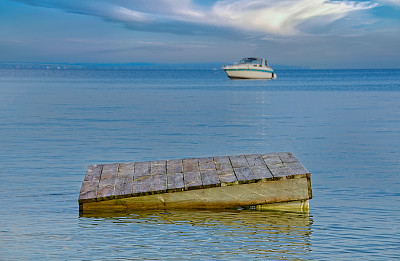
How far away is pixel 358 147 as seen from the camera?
23016 mm

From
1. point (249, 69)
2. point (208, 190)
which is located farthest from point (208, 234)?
point (249, 69)

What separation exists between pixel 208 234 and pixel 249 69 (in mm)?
108790

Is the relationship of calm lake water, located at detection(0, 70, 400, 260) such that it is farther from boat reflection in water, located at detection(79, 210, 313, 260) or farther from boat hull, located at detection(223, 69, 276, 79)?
boat hull, located at detection(223, 69, 276, 79)

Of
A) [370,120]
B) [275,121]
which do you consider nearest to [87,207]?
[275,121]

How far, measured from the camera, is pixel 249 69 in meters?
118

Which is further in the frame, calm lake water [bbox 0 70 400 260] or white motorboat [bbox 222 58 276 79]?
white motorboat [bbox 222 58 276 79]

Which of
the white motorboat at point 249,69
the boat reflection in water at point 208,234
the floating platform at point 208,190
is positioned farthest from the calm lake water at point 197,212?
the white motorboat at point 249,69

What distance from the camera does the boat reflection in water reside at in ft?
30.6

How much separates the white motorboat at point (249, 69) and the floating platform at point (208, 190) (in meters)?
107

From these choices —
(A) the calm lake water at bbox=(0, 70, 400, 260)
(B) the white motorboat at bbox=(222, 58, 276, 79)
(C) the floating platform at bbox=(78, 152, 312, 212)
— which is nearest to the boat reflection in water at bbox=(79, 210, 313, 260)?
(A) the calm lake water at bbox=(0, 70, 400, 260)

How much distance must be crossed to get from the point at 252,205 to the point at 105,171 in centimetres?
344

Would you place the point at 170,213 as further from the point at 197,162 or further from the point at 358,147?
the point at 358,147

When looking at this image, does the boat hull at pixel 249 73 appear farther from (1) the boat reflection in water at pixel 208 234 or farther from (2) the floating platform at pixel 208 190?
(1) the boat reflection in water at pixel 208 234

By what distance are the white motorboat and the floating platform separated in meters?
107
